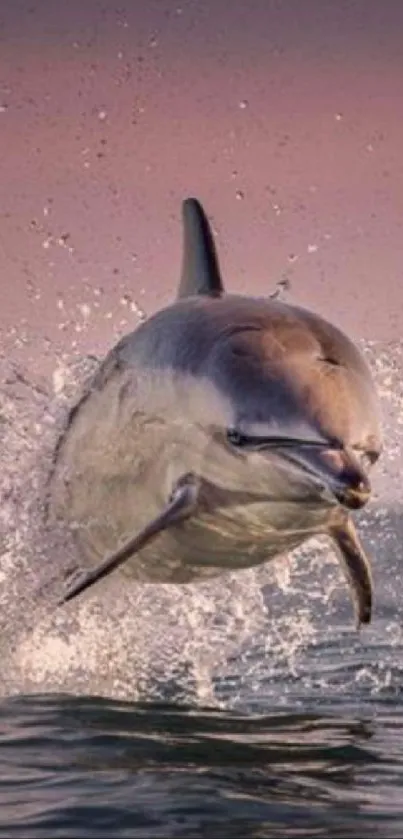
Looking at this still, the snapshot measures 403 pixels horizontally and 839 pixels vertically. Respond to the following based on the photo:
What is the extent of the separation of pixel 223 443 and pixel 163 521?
584 millimetres

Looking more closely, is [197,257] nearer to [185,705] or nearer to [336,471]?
[185,705]

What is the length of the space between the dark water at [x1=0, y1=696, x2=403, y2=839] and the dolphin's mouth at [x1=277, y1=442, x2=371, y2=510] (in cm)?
122

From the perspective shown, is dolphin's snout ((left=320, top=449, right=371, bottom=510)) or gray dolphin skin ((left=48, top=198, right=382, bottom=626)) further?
gray dolphin skin ((left=48, top=198, right=382, bottom=626))

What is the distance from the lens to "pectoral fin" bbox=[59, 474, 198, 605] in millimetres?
9266

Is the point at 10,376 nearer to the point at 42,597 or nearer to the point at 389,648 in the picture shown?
the point at 42,597

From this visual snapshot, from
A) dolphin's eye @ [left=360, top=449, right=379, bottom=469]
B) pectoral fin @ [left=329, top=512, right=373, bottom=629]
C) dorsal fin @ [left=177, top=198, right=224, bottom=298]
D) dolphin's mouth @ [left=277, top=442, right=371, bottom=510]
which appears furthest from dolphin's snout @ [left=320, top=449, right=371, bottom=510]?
dorsal fin @ [left=177, top=198, right=224, bottom=298]

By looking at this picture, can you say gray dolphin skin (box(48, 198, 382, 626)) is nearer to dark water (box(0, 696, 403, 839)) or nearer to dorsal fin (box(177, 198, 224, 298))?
dorsal fin (box(177, 198, 224, 298))

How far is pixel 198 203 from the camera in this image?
12555mm

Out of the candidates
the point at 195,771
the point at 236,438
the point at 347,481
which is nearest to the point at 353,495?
the point at 347,481

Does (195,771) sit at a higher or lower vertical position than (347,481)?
lower

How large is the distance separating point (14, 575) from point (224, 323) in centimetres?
344

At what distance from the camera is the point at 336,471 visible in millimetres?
7824

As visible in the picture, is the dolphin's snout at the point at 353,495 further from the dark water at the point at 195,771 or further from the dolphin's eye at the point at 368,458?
the dark water at the point at 195,771

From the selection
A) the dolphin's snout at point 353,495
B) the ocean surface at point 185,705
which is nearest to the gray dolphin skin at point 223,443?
the dolphin's snout at point 353,495
